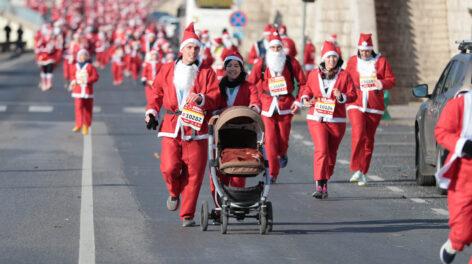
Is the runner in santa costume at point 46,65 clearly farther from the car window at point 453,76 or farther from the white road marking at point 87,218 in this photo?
the car window at point 453,76

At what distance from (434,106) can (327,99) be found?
59.0 inches

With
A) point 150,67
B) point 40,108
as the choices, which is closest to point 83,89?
point 150,67

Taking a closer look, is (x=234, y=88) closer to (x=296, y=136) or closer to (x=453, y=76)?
(x=453, y=76)

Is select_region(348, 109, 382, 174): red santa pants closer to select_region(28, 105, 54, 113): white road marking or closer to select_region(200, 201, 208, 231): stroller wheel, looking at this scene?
select_region(200, 201, 208, 231): stroller wheel

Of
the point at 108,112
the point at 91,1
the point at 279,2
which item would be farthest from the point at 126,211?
the point at 91,1

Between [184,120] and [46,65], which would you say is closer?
[184,120]

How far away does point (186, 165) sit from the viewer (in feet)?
48.0

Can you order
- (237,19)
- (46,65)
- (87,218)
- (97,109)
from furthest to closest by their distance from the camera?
(237,19)
(46,65)
(97,109)
(87,218)

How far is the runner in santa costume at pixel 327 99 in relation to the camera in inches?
Answer: 695

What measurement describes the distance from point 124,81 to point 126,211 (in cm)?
4213

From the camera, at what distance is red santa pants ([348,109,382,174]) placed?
19422 millimetres

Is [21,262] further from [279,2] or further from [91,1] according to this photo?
[91,1]

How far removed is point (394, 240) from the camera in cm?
1385

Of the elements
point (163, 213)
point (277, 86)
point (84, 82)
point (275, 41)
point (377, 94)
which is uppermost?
point (275, 41)
